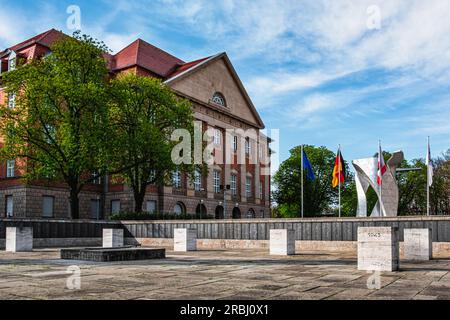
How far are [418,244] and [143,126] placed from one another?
80.3ft

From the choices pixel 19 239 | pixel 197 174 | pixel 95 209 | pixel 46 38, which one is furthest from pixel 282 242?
pixel 46 38

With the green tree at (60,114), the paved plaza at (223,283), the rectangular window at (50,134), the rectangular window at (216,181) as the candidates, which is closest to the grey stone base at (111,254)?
the paved plaza at (223,283)

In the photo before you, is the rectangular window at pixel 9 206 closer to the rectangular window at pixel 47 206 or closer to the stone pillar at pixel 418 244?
the rectangular window at pixel 47 206

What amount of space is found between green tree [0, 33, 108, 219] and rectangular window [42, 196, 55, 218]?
9887 mm

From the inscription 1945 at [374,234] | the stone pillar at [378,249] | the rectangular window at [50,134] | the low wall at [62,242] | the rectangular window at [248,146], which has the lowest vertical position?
the low wall at [62,242]

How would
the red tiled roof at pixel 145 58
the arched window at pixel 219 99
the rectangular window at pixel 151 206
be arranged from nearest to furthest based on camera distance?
the rectangular window at pixel 151 206 < the red tiled roof at pixel 145 58 < the arched window at pixel 219 99

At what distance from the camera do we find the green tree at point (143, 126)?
38094mm

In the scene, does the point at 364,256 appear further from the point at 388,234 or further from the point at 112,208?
the point at 112,208

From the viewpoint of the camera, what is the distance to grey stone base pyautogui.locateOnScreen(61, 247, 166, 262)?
56.5 ft

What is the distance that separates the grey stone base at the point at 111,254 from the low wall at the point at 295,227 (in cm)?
998

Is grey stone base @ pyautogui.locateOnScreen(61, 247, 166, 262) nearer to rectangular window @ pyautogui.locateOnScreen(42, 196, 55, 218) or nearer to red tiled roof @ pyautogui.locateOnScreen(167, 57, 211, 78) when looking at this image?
rectangular window @ pyautogui.locateOnScreen(42, 196, 55, 218)

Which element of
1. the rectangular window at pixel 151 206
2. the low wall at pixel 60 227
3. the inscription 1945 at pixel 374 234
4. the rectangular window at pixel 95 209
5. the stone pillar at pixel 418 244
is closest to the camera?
the inscription 1945 at pixel 374 234

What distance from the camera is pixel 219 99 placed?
66.0m
